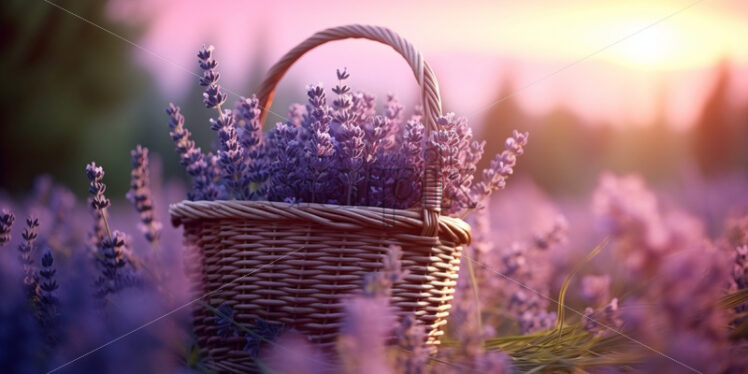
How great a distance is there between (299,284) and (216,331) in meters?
0.26

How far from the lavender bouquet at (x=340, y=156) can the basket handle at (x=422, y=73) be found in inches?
1.1

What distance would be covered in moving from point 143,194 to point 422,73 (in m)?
0.79

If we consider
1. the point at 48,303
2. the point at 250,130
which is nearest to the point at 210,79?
the point at 250,130

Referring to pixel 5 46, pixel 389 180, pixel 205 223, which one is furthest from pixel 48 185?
pixel 5 46

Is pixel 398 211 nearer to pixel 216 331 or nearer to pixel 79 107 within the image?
pixel 216 331

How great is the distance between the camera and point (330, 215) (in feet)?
3.52

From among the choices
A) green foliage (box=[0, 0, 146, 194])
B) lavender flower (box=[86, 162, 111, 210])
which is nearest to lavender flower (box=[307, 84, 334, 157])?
lavender flower (box=[86, 162, 111, 210])

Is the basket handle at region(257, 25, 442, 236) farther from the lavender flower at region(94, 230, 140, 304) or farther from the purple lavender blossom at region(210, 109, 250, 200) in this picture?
the lavender flower at region(94, 230, 140, 304)

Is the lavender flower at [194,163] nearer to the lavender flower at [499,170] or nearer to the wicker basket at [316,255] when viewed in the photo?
the wicker basket at [316,255]

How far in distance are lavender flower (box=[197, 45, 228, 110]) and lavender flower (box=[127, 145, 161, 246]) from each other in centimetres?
33

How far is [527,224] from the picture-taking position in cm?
236

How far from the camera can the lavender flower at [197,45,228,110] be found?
1242mm

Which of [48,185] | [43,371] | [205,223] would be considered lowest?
[43,371]

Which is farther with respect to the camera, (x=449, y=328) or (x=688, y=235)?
(x=449, y=328)
